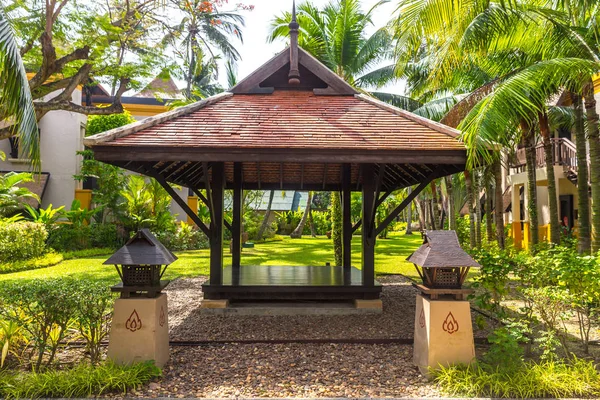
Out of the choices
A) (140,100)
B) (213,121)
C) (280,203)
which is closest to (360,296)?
(213,121)

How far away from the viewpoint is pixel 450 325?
197 inches

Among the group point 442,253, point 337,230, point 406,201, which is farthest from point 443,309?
point 337,230

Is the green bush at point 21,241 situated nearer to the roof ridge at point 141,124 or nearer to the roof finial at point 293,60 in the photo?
the roof ridge at point 141,124

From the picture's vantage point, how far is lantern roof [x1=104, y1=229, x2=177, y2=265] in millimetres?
5066

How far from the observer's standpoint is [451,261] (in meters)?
5.06

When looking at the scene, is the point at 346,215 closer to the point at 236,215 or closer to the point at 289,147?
the point at 236,215

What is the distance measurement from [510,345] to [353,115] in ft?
13.9

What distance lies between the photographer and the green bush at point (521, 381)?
14.5 feet

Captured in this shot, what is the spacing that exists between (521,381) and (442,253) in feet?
5.02

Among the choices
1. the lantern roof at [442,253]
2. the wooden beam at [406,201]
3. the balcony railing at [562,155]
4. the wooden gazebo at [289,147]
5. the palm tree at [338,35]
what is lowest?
the lantern roof at [442,253]

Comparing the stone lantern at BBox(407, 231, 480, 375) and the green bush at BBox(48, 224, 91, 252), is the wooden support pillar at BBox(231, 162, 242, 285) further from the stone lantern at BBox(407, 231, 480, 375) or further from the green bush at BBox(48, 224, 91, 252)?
the green bush at BBox(48, 224, 91, 252)

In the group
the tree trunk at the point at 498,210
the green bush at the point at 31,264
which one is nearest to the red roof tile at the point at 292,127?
the tree trunk at the point at 498,210

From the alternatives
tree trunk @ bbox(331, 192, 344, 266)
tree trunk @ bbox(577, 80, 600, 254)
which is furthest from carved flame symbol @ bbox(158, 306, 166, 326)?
tree trunk @ bbox(331, 192, 344, 266)

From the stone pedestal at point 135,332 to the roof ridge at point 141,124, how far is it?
7.52 ft
